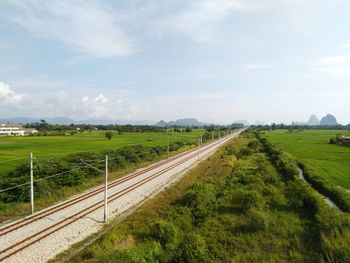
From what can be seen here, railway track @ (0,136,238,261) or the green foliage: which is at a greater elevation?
the green foliage

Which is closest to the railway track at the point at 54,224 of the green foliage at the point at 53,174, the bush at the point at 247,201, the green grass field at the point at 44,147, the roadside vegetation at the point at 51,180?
the roadside vegetation at the point at 51,180

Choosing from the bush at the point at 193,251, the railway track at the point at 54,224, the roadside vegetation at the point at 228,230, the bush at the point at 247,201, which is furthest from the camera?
the bush at the point at 247,201

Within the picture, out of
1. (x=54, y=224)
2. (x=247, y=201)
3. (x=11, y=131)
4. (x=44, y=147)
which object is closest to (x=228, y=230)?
(x=247, y=201)

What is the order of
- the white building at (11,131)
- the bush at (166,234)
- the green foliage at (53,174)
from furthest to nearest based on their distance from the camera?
the white building at (11,131) < the green foliage at (53,174) < the bush at (166,234)

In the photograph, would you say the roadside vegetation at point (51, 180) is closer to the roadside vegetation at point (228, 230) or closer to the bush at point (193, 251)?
the roadside vegetation at point (228, 230)

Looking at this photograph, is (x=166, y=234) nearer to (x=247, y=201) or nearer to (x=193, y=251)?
(x=193, y=251)

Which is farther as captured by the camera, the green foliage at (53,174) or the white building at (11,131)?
the white building at (11,131)

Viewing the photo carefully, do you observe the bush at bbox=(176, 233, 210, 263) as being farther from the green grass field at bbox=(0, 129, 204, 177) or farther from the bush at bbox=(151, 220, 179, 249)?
the green grass field at bbox=(0, 129, 204, 177)

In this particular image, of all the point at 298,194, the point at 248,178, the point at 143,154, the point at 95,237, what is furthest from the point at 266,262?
the point at 143,154

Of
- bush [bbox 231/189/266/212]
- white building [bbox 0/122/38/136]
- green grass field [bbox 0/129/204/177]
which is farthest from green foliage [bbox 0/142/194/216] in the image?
white building [bbox 0/122/38/136]
